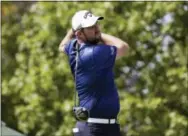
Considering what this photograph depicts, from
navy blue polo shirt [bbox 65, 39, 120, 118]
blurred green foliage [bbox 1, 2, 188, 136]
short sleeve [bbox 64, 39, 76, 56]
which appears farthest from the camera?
blurred green foliage [bbox 1, 2, 188, 136]

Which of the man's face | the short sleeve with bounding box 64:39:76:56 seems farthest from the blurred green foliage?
the man's face

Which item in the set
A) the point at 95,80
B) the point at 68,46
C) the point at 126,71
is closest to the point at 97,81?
the point at 95,80

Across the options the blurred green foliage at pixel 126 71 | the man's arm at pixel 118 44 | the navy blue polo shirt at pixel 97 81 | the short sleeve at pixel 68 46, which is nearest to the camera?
the navy blue polo shirt at pixel 97 81

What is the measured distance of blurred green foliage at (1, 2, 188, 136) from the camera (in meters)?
9.55

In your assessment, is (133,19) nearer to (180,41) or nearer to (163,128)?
(180,41)

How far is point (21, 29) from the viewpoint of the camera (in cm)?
1239

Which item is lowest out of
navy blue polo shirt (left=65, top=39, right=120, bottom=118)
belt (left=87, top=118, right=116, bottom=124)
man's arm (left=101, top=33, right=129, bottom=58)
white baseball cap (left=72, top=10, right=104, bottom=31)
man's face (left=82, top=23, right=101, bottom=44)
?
belt (left=87, top=118, right=116, bottom=124)

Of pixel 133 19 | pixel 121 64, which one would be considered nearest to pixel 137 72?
pixel 121 64

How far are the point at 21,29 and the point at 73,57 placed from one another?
8818 millimetres

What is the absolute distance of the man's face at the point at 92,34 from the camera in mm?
3537

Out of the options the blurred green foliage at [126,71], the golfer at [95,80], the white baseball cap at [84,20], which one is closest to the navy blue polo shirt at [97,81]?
the golfer at [95,80]

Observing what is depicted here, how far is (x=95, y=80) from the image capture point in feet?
11.6

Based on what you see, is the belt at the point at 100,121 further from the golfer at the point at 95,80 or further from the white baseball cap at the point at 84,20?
the white baseball cap at the point at 84,20

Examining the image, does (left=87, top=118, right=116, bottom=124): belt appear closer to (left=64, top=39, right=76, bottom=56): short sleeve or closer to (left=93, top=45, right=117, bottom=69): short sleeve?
(left=93, top=45, right=117, bottom=69): short sleeve
